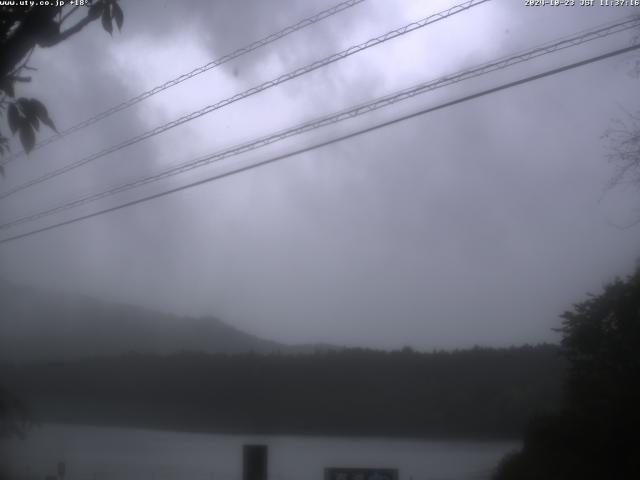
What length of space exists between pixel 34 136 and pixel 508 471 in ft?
52.7

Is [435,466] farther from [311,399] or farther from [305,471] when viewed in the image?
[311,399]

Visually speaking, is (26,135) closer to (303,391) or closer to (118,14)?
(118,14)

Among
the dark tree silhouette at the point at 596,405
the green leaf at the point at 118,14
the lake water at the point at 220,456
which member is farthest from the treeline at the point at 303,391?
the green leaf at the point at 118,14

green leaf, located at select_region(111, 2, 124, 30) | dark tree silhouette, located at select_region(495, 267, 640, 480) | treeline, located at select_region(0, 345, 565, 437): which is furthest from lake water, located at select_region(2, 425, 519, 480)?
green leaf, located at select_region(111, 2, 124, 30)

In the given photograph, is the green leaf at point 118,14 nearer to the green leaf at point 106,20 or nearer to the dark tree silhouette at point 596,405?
the green leaf at point 106,20

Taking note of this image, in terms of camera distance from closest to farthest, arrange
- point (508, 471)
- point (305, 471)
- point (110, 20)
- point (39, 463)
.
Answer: point (110, 20)
point (508, 471)
point (305, 471)
point (39, 463)

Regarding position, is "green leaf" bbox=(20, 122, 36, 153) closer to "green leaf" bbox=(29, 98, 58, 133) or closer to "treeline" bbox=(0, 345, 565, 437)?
"green leaf" bbox=(29, 98, 58, 133)

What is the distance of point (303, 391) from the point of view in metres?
35.4

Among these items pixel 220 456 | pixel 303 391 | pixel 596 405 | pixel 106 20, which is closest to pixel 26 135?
pixel 106 20

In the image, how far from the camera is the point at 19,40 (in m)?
3.93

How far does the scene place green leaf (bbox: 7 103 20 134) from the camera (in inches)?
162

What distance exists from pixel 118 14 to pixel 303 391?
32.1 metres

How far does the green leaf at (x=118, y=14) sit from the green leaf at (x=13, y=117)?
78cm

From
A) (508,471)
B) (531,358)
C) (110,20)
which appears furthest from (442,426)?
(110,20)
